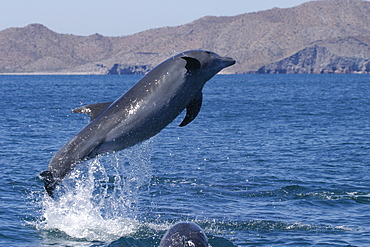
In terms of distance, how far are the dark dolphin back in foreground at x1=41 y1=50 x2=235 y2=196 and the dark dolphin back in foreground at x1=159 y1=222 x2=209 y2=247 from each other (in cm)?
271

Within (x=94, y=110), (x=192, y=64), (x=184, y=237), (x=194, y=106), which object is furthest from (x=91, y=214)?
(x=184, y=237)

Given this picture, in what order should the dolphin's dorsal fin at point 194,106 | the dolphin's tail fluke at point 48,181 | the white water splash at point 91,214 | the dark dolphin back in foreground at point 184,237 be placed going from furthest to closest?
the white water splash at point 91,214 → the dolphin's dorsal fin at point 194,106 → the dolphin's tail fluke at point 48,181 → the dark dolphin back in foreground at point 184,237

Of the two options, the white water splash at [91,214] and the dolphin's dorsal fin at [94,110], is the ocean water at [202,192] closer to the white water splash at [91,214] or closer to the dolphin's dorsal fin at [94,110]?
the white water splash at [91,214]

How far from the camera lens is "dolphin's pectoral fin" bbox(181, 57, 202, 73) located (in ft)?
35.0

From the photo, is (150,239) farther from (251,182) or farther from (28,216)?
(251,182)

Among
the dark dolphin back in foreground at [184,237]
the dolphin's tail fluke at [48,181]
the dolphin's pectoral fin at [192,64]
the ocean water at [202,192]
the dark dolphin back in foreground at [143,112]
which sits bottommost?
the ocean water at [202,192]

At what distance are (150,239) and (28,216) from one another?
4671 mm

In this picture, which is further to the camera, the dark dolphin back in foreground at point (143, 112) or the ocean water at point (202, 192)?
the ocean water at point (202, 192)

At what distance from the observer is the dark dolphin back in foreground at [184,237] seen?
845 centimetres

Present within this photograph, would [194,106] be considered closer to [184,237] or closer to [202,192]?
[184,237]

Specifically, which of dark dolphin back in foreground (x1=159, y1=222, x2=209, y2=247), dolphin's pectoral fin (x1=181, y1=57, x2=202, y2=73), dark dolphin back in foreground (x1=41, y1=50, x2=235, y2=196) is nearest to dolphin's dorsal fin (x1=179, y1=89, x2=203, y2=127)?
dark dolphin back in foreground (x1=41, y1=50, x2=235, y2=196)

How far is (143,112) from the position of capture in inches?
435

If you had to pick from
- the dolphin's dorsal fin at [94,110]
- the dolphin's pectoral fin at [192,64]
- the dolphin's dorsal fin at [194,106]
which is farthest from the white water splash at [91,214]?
the dolphin's pectoral fin at [192,64]

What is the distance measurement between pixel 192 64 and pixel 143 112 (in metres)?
1.32
